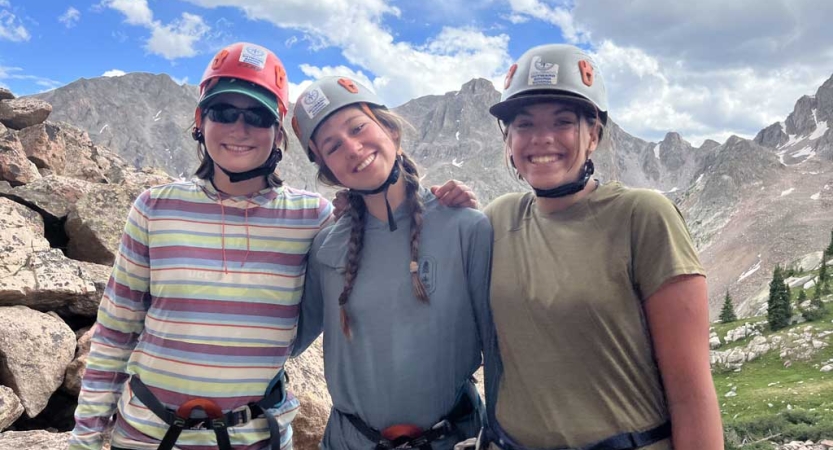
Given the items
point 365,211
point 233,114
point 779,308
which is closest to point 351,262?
point 365,211

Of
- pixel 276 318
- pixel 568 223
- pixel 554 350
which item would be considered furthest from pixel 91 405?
pixel 568 223

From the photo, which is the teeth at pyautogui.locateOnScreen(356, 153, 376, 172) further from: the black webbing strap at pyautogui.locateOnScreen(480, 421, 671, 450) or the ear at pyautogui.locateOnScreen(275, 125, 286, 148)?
the black webbing strap at pyautogui.locateOnScreen(480, 421, 671, 450)

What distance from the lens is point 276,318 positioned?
4.15 meters

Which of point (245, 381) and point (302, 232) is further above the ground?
point (302, 232)

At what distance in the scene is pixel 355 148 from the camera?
4094 millimetres

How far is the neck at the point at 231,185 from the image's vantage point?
4.38 m

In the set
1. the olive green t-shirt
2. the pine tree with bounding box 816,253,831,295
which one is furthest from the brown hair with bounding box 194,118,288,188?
the pine tree with bounding box 816,253,831,295

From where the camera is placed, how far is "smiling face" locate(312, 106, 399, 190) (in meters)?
4.08

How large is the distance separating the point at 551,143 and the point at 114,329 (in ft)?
11.8

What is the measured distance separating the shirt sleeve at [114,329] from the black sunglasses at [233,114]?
2.68 feet

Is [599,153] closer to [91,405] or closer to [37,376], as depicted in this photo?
[91,405]

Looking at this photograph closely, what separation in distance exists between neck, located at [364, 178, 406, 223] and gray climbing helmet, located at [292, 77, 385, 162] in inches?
28.1

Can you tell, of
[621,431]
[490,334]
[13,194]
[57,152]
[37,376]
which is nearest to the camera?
[621,431]

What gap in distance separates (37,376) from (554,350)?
7717 millimetres
